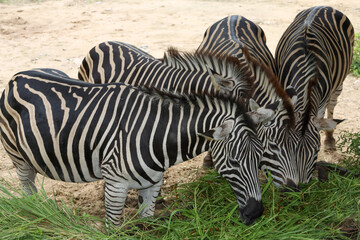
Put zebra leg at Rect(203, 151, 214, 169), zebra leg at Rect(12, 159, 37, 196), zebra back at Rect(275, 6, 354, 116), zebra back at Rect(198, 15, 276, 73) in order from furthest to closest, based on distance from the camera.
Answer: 1. zebra leg at Rect(203, 151, 214, 169)
2. zebra back at Rect(198, 15, 276, 73)
3. zebra back at Rect(275, 6, 354, 116)
4. zebra leg at Rect(12, 159, 37, 196)

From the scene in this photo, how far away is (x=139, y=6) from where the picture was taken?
14.3m

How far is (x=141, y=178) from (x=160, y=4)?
11630 mm

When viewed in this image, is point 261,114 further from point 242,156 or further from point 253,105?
point 242,156

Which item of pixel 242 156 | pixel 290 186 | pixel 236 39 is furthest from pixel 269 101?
pixel 236 39

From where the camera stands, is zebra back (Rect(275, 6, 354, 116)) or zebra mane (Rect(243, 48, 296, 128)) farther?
zebra back (Rect(275, 6, 354, 116))

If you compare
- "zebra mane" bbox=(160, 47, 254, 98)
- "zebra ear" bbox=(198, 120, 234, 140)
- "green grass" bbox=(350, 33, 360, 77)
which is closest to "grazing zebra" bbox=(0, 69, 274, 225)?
"zebra ear" bbox=(198, 120, 234, 140)

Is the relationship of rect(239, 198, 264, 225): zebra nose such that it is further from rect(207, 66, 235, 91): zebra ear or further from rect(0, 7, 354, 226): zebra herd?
rect(207, 66, 235, 91): zebra ear

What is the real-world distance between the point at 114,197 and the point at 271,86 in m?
2.05

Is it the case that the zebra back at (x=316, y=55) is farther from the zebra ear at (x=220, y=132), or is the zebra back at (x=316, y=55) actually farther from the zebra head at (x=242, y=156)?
the zebra ear at (x=220, y=132)

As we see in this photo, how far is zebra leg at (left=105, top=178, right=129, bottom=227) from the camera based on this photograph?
382 cm

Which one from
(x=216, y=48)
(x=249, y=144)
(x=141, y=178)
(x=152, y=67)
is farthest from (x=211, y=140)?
(x=216, y=48)

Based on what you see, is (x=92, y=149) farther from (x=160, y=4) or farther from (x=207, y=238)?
(x=160, y=4)

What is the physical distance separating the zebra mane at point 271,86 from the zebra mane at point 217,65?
0.11 meters

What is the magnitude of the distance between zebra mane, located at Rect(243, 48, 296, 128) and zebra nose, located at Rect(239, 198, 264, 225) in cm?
104
